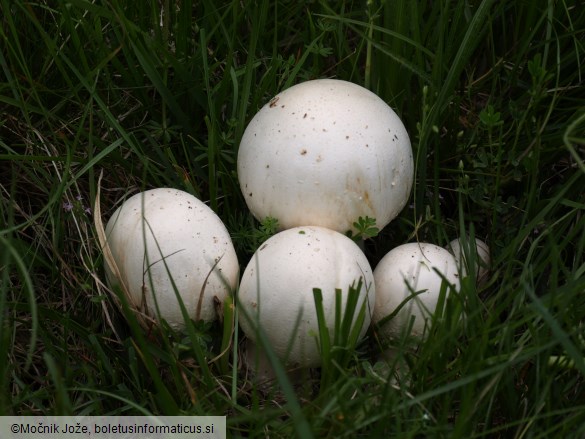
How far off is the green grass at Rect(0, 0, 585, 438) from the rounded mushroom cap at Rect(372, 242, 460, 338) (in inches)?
4.0

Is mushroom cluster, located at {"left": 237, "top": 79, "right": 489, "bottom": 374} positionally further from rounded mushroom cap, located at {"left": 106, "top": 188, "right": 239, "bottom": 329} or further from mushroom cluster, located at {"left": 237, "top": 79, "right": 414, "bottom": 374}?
rounded mushroom cap, located at {"left": 106, "top": 188, "right": 239, "bottom": 329}

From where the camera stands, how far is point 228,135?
2.44 metres

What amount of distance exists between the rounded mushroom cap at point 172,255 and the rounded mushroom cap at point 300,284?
0.11 meters

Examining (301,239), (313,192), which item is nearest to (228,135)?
(313,192)

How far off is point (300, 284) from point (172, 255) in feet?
1.20

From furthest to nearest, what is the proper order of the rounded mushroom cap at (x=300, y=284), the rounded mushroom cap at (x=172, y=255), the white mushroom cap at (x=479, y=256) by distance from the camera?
the white mushroom cap at (x=479, y=256) → the rounded mushroom cap at (x=172, y=255) → the rounded mushroom cap at (x=300, y=284)

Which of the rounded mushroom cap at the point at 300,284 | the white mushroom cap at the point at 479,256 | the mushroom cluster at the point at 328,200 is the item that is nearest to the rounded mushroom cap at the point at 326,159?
the mushroom cluster at the point at 328,200

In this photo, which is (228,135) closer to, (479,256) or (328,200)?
(328,200)

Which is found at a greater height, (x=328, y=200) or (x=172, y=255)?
(x=328, y=200)

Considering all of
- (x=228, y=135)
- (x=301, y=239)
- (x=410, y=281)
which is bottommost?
(x=410, y=281)

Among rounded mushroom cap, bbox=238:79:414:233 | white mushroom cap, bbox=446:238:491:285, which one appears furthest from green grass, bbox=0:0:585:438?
rounded mushroom cap, bbox=238:79:414:233

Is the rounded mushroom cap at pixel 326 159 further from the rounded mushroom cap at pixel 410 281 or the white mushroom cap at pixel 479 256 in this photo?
the white mushroom cap at pixel 479 256

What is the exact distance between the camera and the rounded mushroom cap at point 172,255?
2029mm

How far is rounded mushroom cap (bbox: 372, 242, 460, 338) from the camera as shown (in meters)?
2.08
